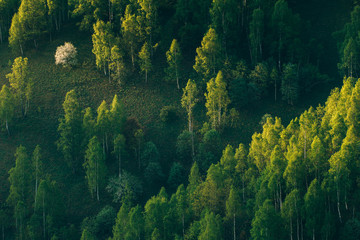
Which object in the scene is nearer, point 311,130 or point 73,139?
point 311,130

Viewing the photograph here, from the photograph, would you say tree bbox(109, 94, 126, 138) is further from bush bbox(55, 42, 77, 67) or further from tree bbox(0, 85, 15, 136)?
bush bbox(55, 42, 77, 67)

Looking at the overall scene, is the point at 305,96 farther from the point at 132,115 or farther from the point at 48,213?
the point at 48,213

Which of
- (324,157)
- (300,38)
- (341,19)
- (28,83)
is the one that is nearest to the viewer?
(324,157)

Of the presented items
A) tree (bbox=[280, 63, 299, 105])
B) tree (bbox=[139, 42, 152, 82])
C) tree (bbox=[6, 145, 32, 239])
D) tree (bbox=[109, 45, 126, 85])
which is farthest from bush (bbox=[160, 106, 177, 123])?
tree (bbox=[6, 145, 32, 239])

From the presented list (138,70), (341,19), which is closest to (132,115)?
(138,70)

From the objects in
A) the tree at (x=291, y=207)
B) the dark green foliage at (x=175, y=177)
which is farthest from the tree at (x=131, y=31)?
the tree at (x=291, y=207)

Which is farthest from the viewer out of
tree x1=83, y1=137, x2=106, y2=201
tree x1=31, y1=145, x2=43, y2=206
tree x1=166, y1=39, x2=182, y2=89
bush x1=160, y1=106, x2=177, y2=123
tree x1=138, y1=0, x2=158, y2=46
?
tree x1=138, y1=0, x2=158, y2=46

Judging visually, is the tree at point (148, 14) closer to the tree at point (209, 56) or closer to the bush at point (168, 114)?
the tree at point (209, 56)
